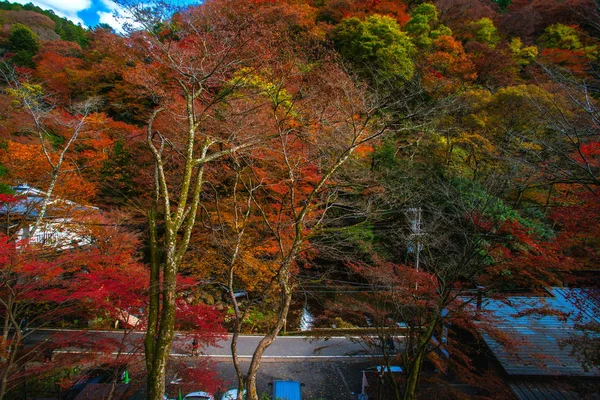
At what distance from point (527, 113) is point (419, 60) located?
677 centimetres

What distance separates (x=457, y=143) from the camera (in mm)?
16031

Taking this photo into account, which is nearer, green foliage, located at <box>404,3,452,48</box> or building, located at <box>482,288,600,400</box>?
building, located at <box>482,288,600,400</box>

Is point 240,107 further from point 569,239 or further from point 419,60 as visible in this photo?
point 419,60

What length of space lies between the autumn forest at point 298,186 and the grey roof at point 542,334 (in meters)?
0.33

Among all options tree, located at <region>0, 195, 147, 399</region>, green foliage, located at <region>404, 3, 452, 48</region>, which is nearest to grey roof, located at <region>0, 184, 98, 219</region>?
tree, located at <region>0, 195, 147, 399</region>

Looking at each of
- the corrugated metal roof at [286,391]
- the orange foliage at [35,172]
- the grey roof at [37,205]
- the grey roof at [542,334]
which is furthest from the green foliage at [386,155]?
the orange foliage at [35,172]

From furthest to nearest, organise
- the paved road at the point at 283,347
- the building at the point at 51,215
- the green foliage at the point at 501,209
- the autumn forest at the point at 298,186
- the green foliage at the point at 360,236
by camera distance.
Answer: the green foliage at the point at 360,236, the paved road at the point at 283,347, the building at the point at 51,215, the green foliage at the point at 501,209, the autumn forest at the point at 298,186

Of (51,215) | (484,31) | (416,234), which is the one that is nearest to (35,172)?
Result: (51,215)

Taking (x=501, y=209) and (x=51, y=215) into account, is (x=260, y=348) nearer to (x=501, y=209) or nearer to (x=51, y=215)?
(x=501, y=209)

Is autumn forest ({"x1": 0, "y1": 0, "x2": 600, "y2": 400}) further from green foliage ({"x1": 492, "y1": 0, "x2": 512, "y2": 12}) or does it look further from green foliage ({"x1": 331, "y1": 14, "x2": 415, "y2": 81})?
green foliage ({"x1": 492, "y1": 0, "x2": 512, "y2": 12})

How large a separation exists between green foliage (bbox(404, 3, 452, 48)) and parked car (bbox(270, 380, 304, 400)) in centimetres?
2024

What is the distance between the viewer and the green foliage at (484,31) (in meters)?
21.6

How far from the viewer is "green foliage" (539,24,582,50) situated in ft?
65.3

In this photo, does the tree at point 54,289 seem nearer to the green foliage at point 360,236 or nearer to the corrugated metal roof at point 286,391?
the corrugated metal roof at point 286,391
